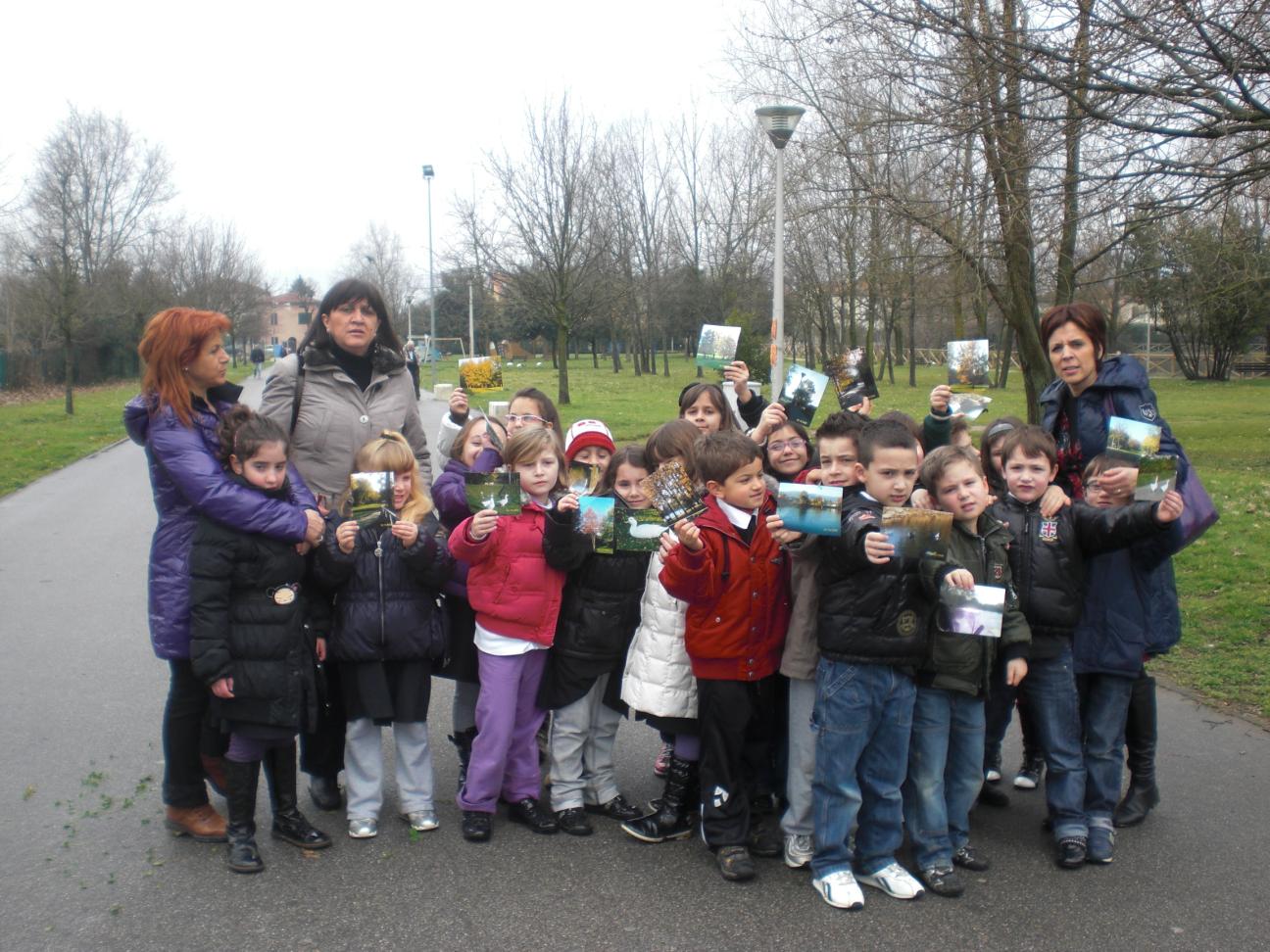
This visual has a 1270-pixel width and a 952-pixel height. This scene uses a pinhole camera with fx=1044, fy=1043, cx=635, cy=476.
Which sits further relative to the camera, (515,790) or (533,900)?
(515,790)

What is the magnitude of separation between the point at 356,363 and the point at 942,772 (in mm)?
2909

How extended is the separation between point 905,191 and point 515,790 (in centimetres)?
764

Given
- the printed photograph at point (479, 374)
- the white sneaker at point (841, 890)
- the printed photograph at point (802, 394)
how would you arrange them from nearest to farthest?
1. the white sneaker at point (841, 890)
2. the printed photograph at point (802, 394)
3. the printed photograph at point (479, 374)

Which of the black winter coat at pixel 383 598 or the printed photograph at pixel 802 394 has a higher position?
the printed photograph at pixel 802 394

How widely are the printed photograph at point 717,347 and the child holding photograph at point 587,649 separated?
149 centimetres

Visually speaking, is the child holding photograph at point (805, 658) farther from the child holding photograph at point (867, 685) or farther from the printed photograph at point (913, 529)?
the printed photograph at point (913, 529)

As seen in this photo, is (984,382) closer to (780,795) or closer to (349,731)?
(780,795)

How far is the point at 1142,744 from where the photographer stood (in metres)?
4.18

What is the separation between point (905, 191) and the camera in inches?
393

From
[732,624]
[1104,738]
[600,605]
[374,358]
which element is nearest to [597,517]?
[600,605]

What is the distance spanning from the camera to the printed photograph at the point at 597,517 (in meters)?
3.83

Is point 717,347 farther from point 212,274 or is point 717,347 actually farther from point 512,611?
point 212,274

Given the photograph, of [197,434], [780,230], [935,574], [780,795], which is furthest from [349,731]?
[780,230]

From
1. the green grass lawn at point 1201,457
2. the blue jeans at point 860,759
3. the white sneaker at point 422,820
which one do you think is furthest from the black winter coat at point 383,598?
the green grass lawn at point 1201,457
